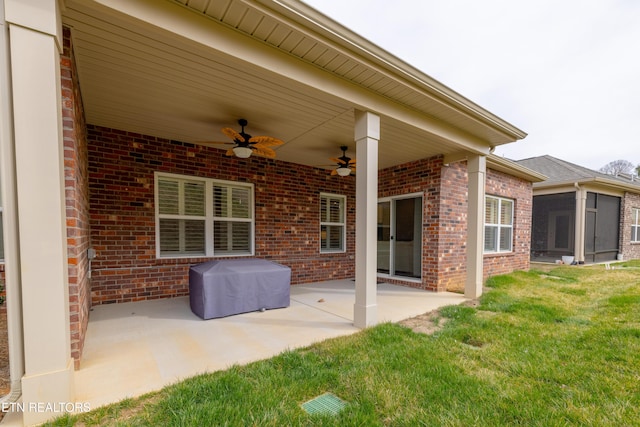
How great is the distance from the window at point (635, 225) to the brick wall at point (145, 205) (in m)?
14.5

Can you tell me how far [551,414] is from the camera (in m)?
1.75

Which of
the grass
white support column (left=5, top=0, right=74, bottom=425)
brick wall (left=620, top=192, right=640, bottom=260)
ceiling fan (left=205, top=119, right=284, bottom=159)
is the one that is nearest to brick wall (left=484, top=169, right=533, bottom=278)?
the grass

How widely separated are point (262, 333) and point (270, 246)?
8.89 feet

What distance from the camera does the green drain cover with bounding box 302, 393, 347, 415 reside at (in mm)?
1811

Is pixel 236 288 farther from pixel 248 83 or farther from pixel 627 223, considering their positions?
pixel 627 223

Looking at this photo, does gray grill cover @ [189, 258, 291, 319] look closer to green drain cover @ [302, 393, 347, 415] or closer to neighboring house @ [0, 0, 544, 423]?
neighboring house @ [0, 0, 544, 423]

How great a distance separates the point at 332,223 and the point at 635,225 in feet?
45.2

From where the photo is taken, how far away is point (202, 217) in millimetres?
5016

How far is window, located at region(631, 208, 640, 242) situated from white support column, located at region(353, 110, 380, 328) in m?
14.3

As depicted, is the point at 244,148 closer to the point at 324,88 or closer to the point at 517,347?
the point at 324,88

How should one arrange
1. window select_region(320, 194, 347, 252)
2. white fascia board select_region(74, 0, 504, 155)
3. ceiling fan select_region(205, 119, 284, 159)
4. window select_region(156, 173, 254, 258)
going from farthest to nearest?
window select_region(320, 194, 347, 252) < window select_region(156, 173, 254, 258) < ceiling fan select_region(205, 119, 284, 159) < white fascia board select_region(74, 0, 504, 155)

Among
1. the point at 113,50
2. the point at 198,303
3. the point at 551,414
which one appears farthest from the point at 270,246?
the point at 551,414

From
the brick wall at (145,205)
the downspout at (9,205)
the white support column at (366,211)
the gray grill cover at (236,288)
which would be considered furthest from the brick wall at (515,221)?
the downspout at (9,205)

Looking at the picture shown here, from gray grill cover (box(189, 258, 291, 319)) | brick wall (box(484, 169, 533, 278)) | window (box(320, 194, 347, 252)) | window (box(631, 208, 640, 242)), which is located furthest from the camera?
window (box(631, 208, 640, 242))
